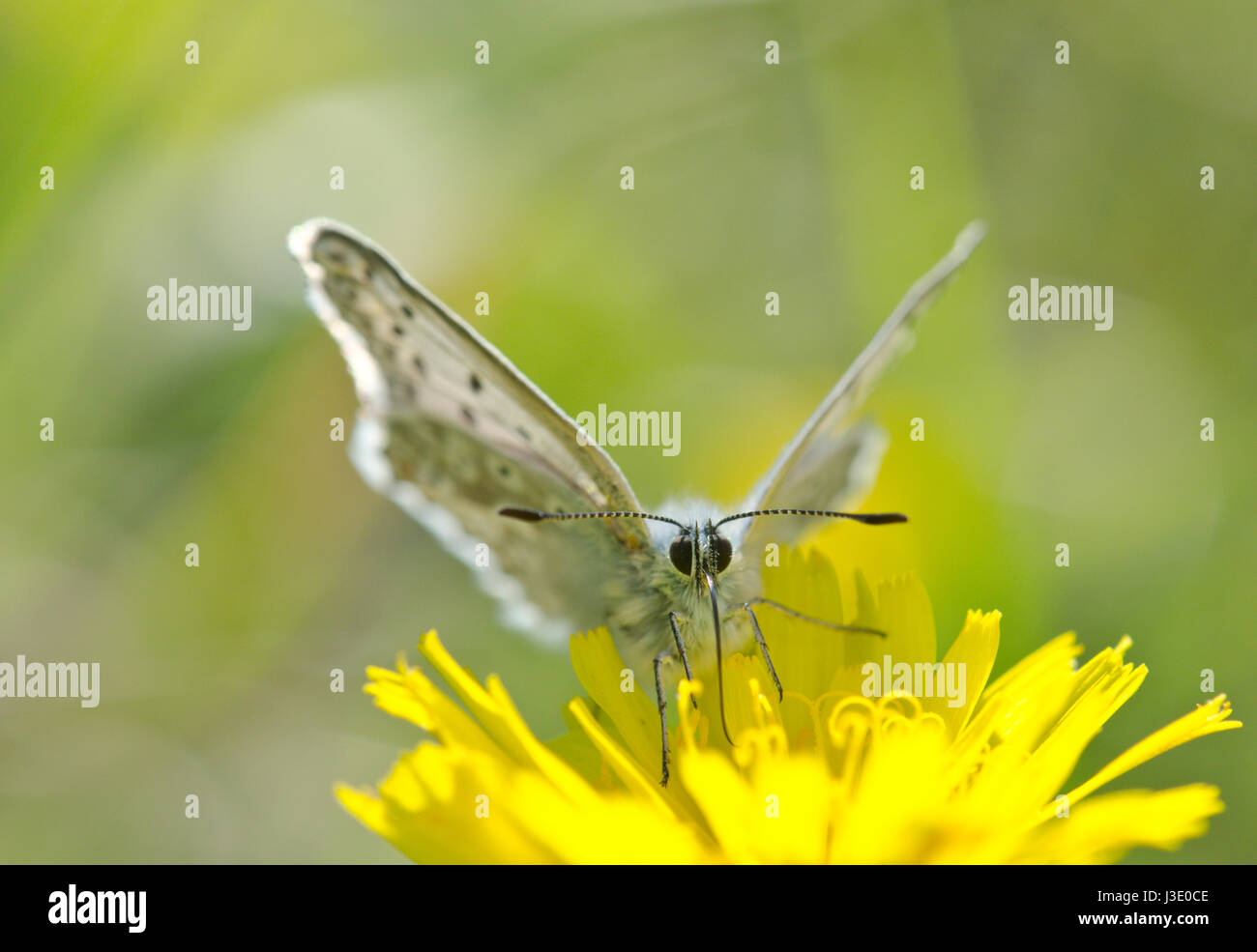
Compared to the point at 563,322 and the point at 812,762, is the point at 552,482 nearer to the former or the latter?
the point at 812,762

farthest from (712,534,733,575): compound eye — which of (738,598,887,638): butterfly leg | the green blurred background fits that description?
the green blurred background

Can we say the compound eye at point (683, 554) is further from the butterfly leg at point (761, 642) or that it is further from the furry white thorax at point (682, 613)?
the butterfly leg at point (761, 642)

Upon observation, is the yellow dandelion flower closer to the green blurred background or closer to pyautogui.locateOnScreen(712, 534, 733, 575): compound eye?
pyautogui.locateOnScreen(712, 534, 733, 575): compound eye

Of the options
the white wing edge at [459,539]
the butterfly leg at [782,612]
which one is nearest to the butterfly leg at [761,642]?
the butterfly leg at [782,612]

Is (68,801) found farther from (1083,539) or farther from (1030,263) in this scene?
(1030,263)

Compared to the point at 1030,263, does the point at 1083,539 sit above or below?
below

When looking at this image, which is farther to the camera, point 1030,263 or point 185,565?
point 1030,263
